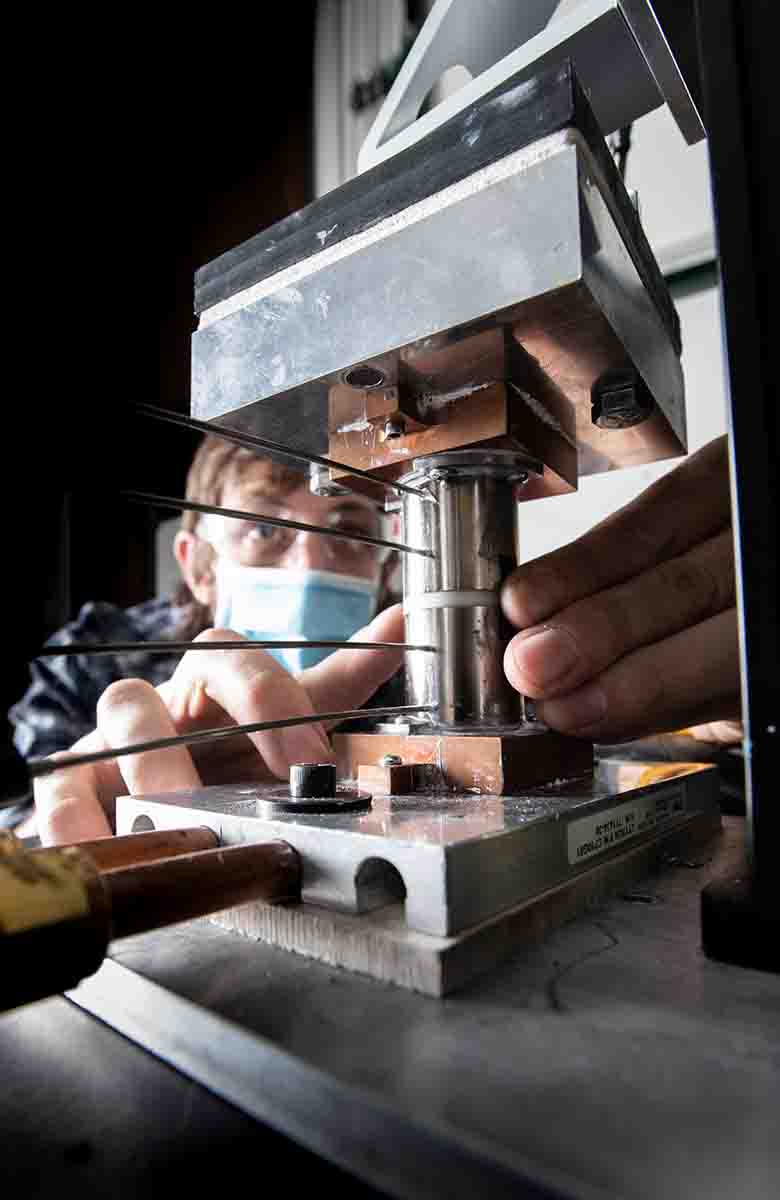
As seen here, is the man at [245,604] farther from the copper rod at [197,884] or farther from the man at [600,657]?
the copper rod at [197,884]

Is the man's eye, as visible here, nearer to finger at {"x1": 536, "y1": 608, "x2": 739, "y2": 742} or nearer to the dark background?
the dark background

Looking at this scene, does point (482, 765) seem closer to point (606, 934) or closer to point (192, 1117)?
point (606, 934)

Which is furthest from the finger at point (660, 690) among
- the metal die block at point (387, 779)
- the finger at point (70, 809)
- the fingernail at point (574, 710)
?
the finger at point (70, 809)

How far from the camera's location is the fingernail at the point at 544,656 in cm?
44

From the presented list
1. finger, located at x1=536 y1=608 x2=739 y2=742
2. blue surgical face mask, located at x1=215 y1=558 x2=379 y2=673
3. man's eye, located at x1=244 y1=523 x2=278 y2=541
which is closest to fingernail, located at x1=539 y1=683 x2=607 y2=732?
finger, located at x1=536 y1=608 x2=739 y2=742

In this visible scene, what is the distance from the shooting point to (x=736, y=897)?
12.3 inches

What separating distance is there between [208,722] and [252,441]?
423 mm

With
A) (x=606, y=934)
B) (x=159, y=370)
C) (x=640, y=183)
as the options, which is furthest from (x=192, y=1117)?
(x=640, y=183)

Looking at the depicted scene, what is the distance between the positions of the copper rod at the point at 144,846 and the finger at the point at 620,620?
198 mm

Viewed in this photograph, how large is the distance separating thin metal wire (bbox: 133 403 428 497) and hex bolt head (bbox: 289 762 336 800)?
0.17 meters

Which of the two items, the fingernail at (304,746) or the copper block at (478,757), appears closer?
the copper block at (478,757)

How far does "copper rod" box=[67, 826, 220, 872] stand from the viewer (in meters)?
0.32

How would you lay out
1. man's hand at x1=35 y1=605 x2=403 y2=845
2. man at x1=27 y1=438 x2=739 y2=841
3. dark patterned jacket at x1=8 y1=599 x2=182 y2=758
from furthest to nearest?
dark patterned jacket at x1=8 y1=599 x2=182 y2=758 < man's hand at x1=35 y1=605 x2=403 y2=845 < man at x1=27 y1=438 x2=739 y2=841

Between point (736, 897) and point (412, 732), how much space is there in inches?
8.0
